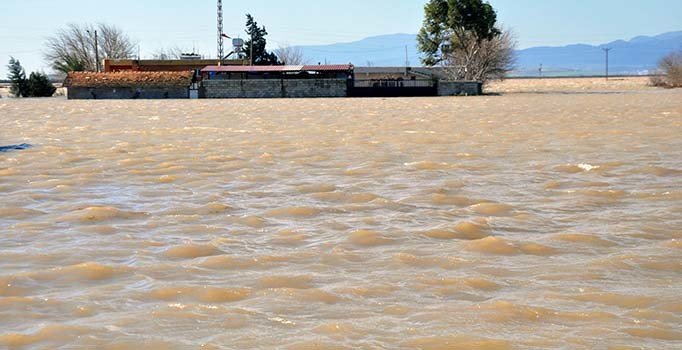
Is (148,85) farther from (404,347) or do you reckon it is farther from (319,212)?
(404,347)

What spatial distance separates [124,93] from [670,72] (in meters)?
45.4

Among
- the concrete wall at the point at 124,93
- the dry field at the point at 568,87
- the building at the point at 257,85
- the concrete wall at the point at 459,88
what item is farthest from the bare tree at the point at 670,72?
the concrete wall at the point at 124,93

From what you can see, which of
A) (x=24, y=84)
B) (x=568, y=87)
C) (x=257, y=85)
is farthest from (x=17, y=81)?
(x=568, y=87)

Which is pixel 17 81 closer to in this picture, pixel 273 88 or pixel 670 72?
pixel 273 88

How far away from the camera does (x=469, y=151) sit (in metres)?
13.4

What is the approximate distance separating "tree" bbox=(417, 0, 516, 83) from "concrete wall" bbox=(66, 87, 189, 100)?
56.7ft

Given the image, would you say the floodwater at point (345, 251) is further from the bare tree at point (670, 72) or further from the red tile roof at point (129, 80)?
the bare tree at point (670, 72)

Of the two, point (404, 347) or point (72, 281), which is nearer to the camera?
point (404, 347)

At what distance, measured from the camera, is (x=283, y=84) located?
56469 millimetres

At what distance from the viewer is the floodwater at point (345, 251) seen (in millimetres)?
4328

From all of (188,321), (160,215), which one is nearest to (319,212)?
(160,215)

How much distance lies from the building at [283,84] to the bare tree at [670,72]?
30122 millimetres

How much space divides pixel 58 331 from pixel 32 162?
346 inches

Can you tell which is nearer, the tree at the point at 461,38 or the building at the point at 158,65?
the tree at the point at 461,38
